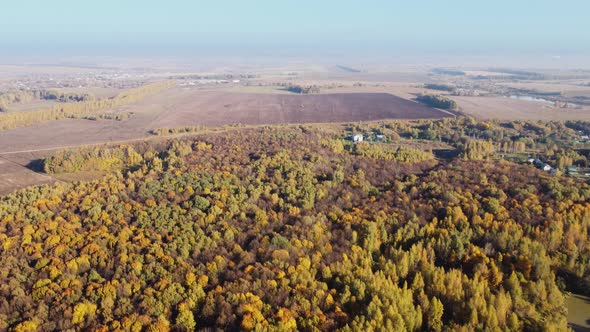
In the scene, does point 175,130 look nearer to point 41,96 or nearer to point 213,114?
point 213,114

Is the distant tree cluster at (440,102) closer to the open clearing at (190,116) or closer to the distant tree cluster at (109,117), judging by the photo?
the open clearing at (190,116)

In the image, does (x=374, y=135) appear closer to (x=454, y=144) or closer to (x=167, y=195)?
(x=454, y=144)

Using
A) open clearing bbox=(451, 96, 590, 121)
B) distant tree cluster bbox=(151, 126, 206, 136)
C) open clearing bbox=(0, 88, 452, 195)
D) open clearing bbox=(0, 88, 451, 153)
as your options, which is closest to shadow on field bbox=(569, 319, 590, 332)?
open clearing bbox=(0, 88, 452, 195)

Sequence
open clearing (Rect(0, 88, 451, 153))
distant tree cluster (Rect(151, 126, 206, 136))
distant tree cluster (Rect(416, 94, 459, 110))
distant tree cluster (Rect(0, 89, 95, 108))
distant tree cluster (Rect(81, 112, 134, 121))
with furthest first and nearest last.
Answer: distant tree cluster (Rect(0, 89, 95, 108)) → distant tree cluster (Rect(416, 94, 459, 110)) → distant tree cluster (Rect(81, 112, 134, 121)) → distant tree cluster (Rect(151, 126, 206, 136)) → open clearing (Rect(0, 88, 451, 153))

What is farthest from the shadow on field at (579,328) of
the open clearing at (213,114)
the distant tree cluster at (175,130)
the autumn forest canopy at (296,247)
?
the open clearing at (213,114)

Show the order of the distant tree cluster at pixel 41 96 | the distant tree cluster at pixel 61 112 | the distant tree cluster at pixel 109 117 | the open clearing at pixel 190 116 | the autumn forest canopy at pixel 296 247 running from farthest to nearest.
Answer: the distant tree cluster at pixel 41 96 → the distant tree cluster at pixel 109 117 → the distant tree cluster at pixel 61 112 → the open clearing at pixel 190 116 → the autumn forest canopy at pixel 296 247

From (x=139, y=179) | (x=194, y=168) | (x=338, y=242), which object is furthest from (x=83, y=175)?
(x=338, y=242)

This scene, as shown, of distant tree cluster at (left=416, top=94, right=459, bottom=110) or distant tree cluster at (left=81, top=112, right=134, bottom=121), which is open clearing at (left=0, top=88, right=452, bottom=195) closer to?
distant tree cluster at (left=81, top=112, right=134, bottom=121)

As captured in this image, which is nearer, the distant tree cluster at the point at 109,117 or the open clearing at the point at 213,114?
the open clearing at the point at 213,114
